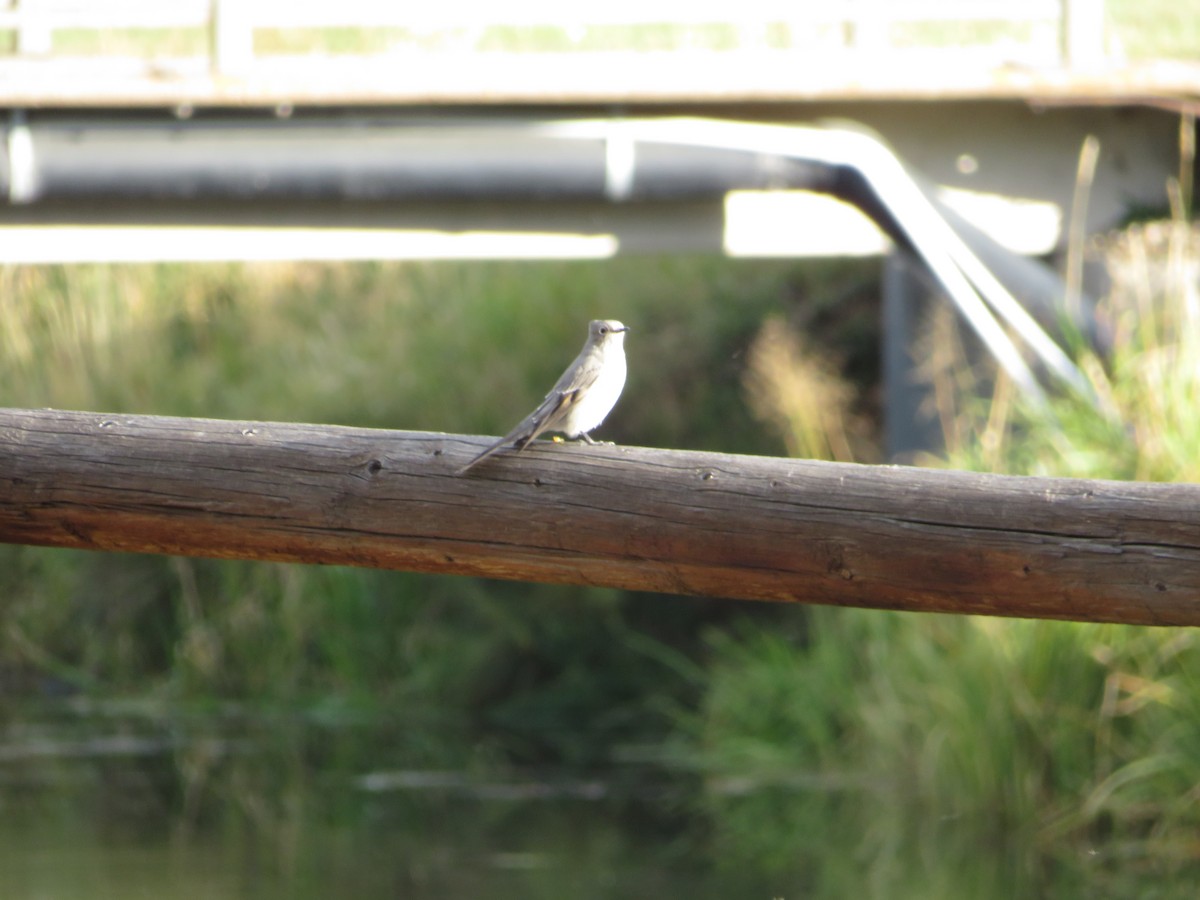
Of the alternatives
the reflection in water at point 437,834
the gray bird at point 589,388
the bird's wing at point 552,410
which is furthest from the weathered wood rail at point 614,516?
the reflection in water at point 437,834

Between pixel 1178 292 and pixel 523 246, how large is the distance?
420 centimetres

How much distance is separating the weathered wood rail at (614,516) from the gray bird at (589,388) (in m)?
0.33

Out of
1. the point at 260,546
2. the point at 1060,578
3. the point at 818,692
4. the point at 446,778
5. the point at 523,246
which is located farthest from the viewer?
the point at 523,246

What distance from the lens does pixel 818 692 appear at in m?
8.47

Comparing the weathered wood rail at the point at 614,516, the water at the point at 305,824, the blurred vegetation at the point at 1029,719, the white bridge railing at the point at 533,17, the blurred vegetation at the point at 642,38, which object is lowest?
the water at the point at 305,824

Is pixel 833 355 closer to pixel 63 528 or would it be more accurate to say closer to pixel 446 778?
pixel 446 778


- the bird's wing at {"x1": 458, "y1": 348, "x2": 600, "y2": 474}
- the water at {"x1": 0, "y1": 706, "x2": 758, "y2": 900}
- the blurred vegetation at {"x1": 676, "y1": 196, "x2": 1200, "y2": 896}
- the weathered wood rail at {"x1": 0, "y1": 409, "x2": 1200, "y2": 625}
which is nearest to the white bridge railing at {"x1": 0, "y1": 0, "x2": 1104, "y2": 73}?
the blurred vegetation at {"x1": 676, "y1": 196, "x2": 1200, "y2": 896}

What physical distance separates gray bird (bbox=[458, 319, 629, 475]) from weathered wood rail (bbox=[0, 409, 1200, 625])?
33 centimetres

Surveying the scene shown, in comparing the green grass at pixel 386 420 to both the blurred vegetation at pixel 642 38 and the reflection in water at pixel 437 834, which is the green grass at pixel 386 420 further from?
the blurred vegetation at pixel 642 38

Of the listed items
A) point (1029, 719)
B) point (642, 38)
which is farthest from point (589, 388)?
point (642, 38)

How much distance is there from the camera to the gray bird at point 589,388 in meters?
3.30

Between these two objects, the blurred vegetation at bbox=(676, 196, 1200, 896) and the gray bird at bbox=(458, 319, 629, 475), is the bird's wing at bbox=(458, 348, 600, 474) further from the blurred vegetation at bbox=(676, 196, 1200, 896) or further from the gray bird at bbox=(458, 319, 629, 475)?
the blurred vegetation at bbox=(676, 196, 1200, 896)

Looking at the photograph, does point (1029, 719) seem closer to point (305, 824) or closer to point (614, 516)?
point (305, 824)

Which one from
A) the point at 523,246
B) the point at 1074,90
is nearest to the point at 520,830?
the point at 523,246
